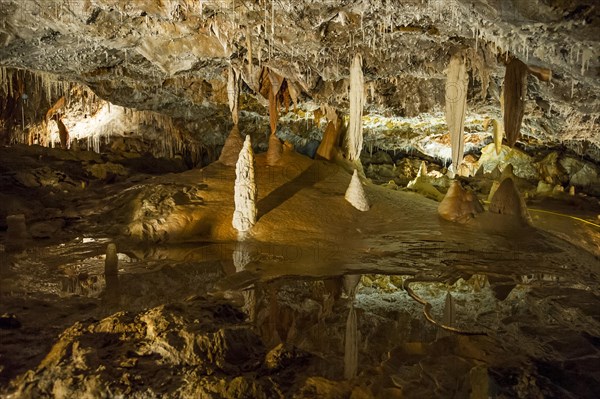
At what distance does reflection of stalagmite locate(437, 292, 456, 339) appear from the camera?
14.2 ft

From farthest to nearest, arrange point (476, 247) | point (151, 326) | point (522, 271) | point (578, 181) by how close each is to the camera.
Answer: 1. point (578, 181)
2. point (476, 247)
3. point (522, 271)
4. point (151, 326)

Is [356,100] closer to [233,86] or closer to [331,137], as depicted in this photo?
[233,86]

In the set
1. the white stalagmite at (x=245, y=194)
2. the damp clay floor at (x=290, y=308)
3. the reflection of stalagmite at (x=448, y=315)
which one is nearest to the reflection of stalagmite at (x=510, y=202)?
the damp clay floor at (x=290, y=308)

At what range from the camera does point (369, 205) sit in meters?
11.7

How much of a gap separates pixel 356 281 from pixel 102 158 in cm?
1503

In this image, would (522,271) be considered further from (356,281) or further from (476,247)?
(356,281)

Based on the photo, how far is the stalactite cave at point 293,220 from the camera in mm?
3582

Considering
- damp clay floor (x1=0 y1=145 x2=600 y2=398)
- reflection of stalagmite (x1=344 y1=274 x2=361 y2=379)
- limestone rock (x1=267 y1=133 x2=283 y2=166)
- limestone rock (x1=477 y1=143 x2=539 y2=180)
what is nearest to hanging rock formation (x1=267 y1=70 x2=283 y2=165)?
limestone rock (x1=267 y1=133 x2=283 y2=166)

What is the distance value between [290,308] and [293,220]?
5.34m

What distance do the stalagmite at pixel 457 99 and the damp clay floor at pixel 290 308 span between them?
2143mm

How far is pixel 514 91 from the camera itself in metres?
8.99

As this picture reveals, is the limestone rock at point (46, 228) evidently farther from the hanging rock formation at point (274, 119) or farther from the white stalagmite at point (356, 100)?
the white stalagmite at point (356, 100)

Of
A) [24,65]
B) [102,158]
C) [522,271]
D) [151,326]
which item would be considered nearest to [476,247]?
[522,271]

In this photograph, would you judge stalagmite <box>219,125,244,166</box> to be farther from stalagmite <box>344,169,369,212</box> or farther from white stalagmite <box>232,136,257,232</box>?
stalagmite <box>344,169,369,212</box>
